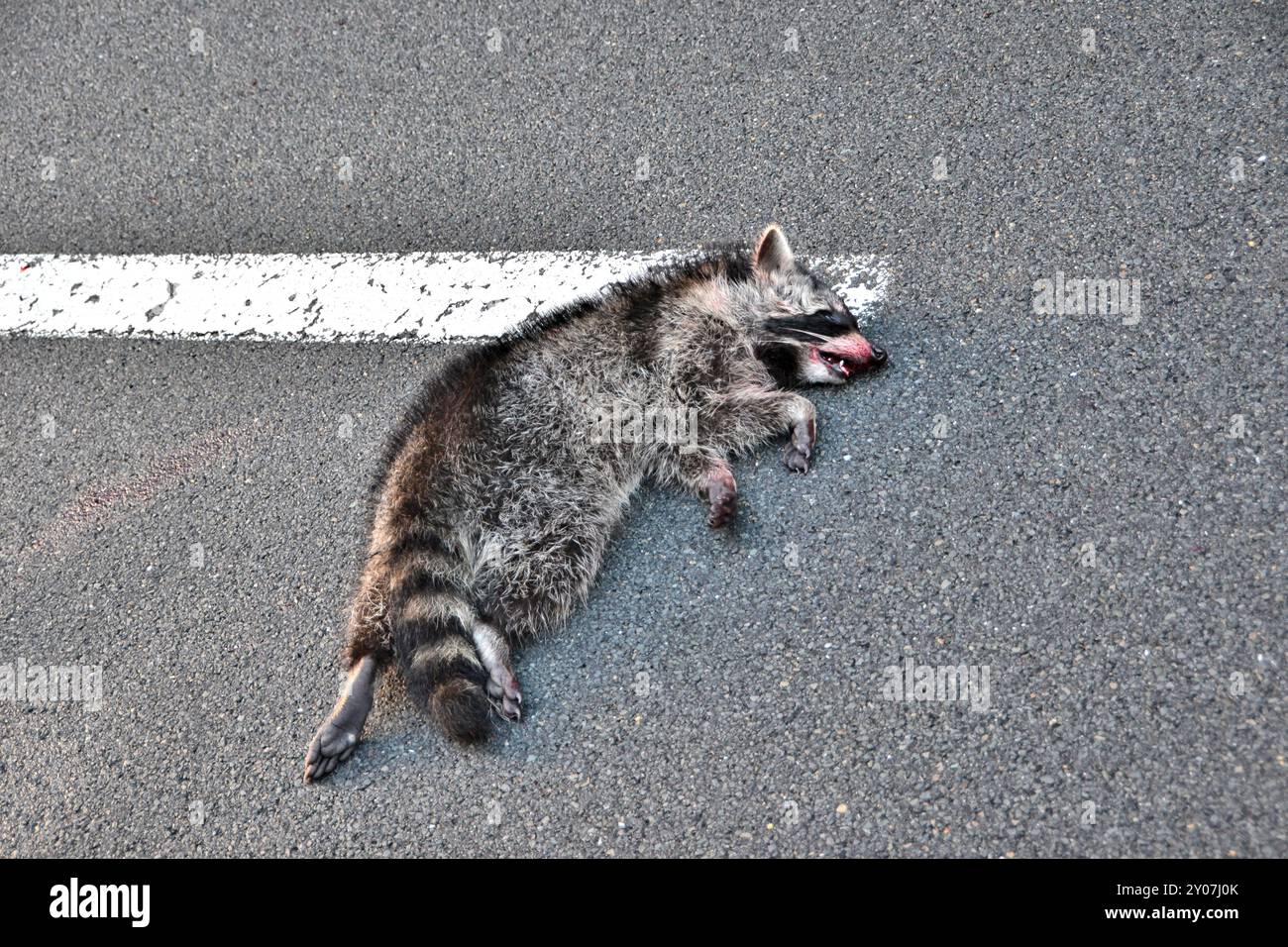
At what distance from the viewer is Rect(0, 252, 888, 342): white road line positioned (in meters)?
3.87

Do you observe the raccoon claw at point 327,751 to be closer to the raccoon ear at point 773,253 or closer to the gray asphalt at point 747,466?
the gray asphalt at point 747,466

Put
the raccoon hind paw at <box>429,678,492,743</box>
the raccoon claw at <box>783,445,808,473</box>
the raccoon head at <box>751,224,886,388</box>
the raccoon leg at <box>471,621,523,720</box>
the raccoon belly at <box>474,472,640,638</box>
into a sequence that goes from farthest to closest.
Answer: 1. the raccoon head at <box>751,224,886,388</box>
2. the raccoon claw at <box>783,445,808,473</box>
3. the raccoon belly at <box>474,472,640,638</box>
4. the raccoon leg at <box>471,621,523,720</box>
5. the raccoon hind paw at <box>429,678,492,743</box>

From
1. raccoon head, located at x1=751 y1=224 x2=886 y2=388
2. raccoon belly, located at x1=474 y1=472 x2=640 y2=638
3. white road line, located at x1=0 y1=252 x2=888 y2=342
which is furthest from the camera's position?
white road line, located at x1=0 y1=252 x2=888 y2=342

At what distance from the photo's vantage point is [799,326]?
3580 mm

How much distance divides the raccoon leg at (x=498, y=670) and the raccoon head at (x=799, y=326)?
4.65 ft

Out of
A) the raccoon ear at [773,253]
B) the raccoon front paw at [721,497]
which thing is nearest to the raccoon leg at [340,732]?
the raccoon front paw at [721,497]

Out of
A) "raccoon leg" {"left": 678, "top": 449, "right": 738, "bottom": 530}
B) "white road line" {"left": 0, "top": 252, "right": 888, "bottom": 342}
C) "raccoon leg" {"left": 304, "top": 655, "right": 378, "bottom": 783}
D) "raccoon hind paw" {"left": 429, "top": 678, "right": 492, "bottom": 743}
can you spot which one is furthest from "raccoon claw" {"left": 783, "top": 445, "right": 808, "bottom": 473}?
"raccoon leg" {"left": 304, "top": 655, "right": 378, "bottom": 783}

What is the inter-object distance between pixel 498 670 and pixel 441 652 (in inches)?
7.1

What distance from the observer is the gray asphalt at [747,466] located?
8.57 ft

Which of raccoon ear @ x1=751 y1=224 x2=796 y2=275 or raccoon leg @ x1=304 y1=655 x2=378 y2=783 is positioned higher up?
raccoon ear @ x1=751 y1=224 x2=796 y2=275

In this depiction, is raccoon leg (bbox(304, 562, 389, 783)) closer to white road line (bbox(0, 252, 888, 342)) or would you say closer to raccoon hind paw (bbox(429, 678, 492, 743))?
raccoon hind paw (bbox(429, 678, 492, 743))

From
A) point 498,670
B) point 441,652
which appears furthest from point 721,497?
point 441,652

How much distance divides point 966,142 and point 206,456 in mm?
3174

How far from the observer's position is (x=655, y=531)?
3.30m
